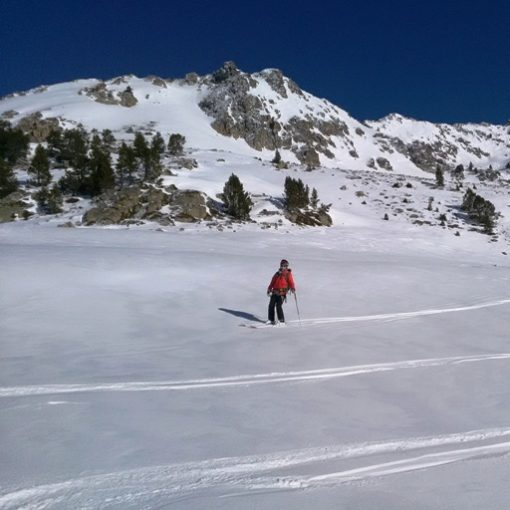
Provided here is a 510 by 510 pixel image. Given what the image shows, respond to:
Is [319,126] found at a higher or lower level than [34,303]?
higher

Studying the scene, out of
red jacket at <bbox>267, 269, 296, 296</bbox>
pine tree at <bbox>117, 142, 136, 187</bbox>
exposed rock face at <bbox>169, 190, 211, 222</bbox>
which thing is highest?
pine tree at <bbox>117, 142, 136, 187</bbox>

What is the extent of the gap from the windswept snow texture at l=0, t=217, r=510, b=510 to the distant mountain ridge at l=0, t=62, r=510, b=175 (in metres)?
61.8

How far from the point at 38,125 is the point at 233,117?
40.0 m

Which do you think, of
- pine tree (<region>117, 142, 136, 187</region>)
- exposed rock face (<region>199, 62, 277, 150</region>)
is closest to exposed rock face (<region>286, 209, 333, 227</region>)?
pine tree (<region>117, 142, 136, 187</region>)

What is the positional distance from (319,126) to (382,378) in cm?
10231

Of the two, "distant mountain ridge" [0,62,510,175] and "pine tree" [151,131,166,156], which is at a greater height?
"distant mountain ridge" [0,62,510,175]

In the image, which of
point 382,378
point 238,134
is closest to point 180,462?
point 382,378

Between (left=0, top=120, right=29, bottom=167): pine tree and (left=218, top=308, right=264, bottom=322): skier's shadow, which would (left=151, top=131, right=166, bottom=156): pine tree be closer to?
(left=0, top=120, right=29, bottom=167): pine tree

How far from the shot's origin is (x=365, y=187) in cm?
4394

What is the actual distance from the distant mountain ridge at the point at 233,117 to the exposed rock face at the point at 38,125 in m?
0.14

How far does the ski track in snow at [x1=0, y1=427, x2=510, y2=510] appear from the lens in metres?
3.19

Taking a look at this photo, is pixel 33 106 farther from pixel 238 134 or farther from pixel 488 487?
pixel 488 487

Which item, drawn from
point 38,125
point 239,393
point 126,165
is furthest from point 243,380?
point 38,125

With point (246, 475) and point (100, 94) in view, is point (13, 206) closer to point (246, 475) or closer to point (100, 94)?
point (246, 475)
